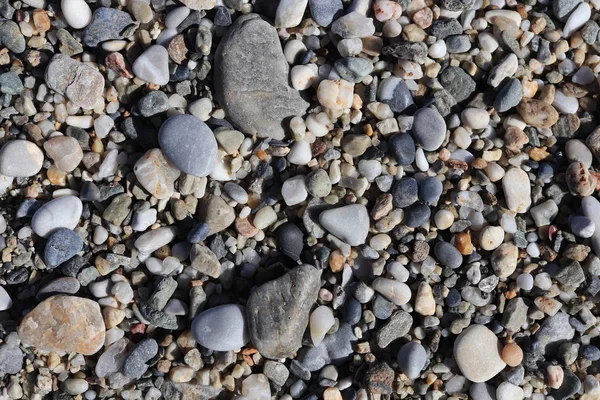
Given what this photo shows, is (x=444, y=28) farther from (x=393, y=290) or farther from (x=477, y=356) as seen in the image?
(x=477, y=356)

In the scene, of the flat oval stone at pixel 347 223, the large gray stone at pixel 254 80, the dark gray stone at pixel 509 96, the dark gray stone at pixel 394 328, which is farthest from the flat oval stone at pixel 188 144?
the dark gray stone at pixel 509 96

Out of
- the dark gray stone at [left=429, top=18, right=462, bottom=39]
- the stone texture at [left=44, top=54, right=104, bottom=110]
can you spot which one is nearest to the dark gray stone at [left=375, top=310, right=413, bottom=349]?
A: the dark gray stone at [left=429, top=18, right=462, bottom=39]

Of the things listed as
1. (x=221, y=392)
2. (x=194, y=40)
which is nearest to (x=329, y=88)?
(x=194, y=40)

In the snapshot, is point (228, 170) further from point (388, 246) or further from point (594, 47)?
point (594, 47)

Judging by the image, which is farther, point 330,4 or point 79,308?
point 330,4

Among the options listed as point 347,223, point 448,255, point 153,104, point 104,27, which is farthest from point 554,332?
point 104,27

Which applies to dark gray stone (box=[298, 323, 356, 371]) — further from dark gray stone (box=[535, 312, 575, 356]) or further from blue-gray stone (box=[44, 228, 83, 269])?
blue-gray stone (box=[44, 228, 83, 269])
